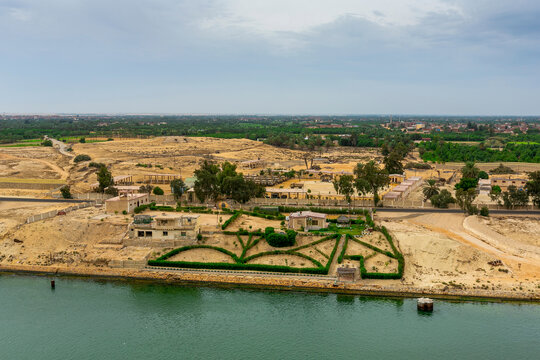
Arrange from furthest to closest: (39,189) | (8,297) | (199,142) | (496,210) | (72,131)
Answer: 1. (72,131)
2. (199,142)
3. (39,189)
4. (496,210)
5. (8,297)

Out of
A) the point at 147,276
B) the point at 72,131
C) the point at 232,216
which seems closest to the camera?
the point at 147,276

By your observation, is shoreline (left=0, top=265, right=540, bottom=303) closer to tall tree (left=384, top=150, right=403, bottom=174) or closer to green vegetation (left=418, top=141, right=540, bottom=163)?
tall tree (left=384, top=150, right=403, bottom=174)

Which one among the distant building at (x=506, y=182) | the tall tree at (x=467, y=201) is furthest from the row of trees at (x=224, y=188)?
the distant building at (x=506, y=182)

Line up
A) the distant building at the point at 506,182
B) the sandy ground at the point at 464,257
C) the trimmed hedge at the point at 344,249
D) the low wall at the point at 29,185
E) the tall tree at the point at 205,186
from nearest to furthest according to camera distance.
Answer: the sandy ground at the point at 464,257 → the trimmed hedge at the point at 344,249 → the tall tree at the point at 205,186 → the distant building at the point at 506,182 → the low wall at the point at 29,185

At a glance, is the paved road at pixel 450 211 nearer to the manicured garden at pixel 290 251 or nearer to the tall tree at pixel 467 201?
the tall tree at pixel 467 201

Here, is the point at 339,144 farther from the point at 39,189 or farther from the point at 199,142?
the point at 39,189

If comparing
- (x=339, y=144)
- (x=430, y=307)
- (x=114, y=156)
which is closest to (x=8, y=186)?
(x=114, y=156)

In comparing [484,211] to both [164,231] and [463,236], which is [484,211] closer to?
[463,236]
